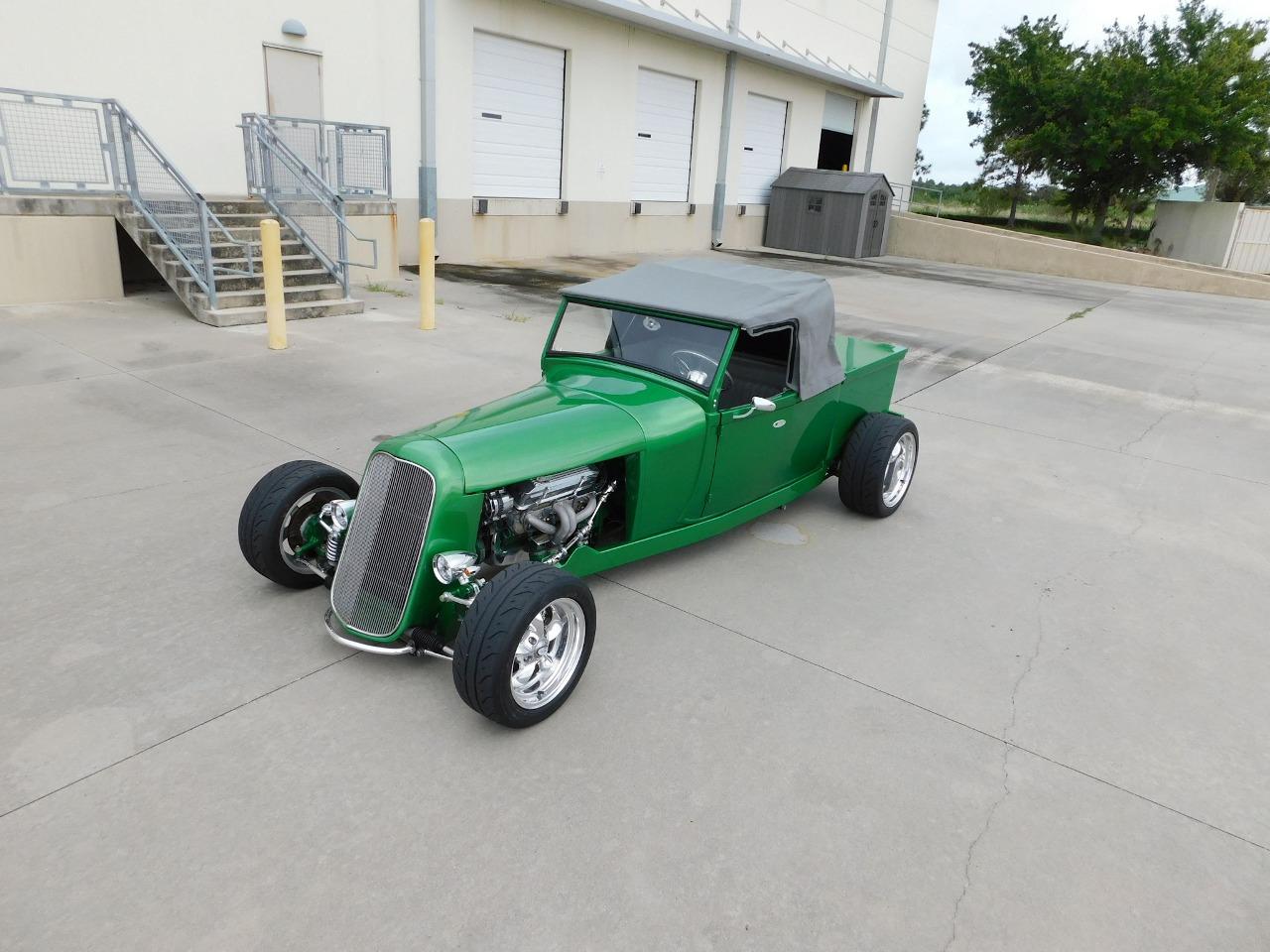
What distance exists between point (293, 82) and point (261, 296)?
4.81m

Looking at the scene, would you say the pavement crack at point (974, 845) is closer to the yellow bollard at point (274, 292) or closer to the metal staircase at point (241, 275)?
the yellow bollard at point (274, 292)

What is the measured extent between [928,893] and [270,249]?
869 cm

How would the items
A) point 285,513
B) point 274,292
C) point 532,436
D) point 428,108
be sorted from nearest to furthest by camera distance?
point 532,436 < point 285,513 < point 274,292 < point 428,108

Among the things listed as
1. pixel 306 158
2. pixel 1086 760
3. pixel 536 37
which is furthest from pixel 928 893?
pixel 536 37

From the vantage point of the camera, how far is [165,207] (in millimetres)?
10844

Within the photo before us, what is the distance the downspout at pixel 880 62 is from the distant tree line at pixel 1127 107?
498 cm

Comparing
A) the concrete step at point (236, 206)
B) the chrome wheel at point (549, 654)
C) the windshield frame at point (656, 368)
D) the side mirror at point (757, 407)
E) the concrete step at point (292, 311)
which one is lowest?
the chrome wheel at point (549, 654)

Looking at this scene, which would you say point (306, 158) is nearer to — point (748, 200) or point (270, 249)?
point (270, 249)

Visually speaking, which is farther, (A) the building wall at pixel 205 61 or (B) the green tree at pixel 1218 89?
(B) the green tree at pixel 1218 89

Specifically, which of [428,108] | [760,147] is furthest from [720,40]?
[428,108]

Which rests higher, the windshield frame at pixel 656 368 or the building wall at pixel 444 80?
the building wall at pixel 444 80

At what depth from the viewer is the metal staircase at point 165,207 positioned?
10219 millimetres

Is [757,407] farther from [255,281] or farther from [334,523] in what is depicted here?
[255,281]

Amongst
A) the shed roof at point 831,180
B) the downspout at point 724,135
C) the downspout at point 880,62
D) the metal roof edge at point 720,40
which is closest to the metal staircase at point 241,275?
the metal roof edge at point 720,40
